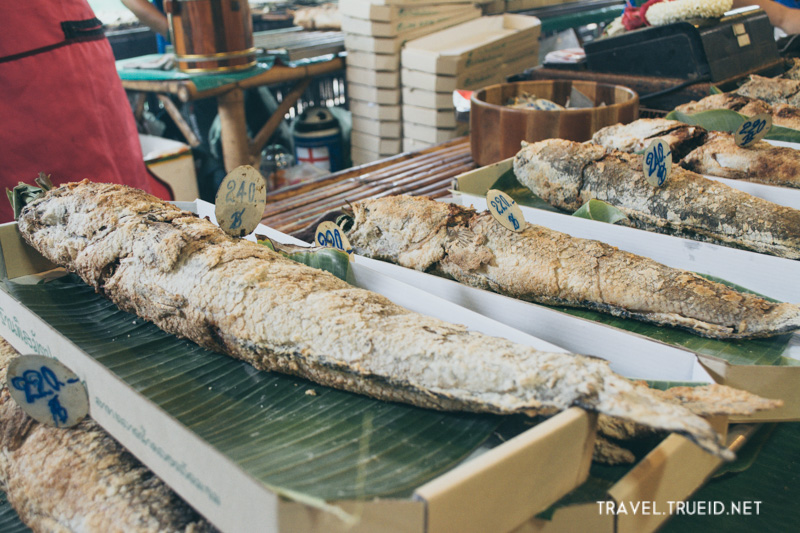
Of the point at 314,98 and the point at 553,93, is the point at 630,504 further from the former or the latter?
the point at 314,98

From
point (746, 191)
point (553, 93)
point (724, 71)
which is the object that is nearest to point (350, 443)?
point (746, 191)

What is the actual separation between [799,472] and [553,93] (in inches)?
81.9

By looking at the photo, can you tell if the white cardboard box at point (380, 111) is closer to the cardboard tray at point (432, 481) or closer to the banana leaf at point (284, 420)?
the banana leaf at point (284, 420)

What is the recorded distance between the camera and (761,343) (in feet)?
4.06

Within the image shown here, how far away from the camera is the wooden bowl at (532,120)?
7.23 ft

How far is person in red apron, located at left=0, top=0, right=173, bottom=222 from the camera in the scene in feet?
7.20

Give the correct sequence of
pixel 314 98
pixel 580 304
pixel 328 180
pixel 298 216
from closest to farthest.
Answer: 1. pixel 580 304
2. pixel 298 216
3. pixel 328 180
4. pixel 314 98

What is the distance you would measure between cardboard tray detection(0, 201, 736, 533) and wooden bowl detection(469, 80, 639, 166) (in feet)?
4.42

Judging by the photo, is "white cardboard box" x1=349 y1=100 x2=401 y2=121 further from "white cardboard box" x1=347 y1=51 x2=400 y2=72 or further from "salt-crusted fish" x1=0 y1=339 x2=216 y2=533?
"salt-crusted fish" x1=0 y1=339 x2=216 y2=533

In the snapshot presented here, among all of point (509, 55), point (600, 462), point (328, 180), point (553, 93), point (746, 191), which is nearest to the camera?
point (600, 462)

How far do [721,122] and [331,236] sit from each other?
1.68 meters

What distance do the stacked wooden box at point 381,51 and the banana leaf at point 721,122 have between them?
2658mm

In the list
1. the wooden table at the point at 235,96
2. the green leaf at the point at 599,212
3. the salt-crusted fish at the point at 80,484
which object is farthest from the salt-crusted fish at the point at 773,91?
the wooden table at the point at 235,96

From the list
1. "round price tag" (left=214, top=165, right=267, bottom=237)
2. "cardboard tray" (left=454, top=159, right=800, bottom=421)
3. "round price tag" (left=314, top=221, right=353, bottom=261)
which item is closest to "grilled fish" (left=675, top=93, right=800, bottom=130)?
"cardboard tray" (left=454, top=159, right=800, bottom=421)
